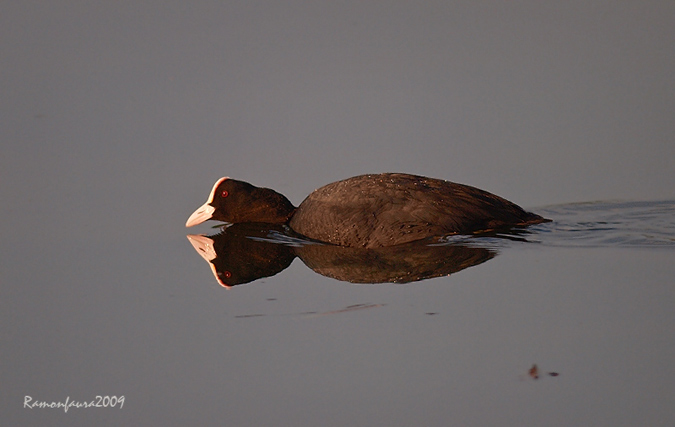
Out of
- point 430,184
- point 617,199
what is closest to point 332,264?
point 430,184

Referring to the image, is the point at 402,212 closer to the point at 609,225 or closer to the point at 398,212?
the point at 398,212

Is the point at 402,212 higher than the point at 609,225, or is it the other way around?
the point at 402,212

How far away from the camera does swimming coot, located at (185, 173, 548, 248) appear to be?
672 centimetres

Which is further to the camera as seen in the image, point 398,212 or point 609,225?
point 609,225

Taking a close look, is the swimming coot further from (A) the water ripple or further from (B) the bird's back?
(A) the water ripple

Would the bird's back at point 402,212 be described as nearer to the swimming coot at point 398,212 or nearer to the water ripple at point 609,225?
the swimming coot at point 398,212

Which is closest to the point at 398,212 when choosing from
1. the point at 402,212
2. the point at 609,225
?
the point at 402,212

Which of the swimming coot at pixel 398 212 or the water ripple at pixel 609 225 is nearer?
the water ripple at pixel 609 225

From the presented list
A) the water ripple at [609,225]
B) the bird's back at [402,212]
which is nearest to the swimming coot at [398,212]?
the bird's back at [402,212]

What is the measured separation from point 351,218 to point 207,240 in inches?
51.1

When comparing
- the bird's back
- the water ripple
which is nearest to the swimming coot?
the bird's back

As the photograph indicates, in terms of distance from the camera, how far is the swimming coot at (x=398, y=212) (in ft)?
22.1

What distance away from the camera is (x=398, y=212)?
6754mm

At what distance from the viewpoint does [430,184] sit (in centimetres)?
700
